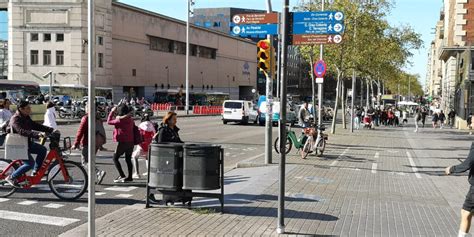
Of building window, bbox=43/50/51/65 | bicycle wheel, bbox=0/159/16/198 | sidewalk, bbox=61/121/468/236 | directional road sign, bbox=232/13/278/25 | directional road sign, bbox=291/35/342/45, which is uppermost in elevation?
building window, bbox=43/50/51/65

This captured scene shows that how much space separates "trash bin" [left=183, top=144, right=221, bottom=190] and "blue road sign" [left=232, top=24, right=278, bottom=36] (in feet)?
15.9

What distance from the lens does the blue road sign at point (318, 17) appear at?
7.47 m

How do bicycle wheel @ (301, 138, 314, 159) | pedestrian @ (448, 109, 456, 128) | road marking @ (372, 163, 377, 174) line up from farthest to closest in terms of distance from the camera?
pedestrian @ (448, 109, 456, 128), bicycle wheel @ (301, 138, 314, 159), road marking @ (372, 163, 377, 174)

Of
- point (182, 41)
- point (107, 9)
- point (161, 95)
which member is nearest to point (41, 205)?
point (107, 9)

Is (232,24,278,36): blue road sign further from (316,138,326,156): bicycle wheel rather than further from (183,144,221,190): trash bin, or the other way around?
(316,138,326,156): bicycle wheel

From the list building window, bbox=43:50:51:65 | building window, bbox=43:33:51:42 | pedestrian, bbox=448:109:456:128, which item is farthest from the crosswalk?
building window, bbox=43:33:51:42

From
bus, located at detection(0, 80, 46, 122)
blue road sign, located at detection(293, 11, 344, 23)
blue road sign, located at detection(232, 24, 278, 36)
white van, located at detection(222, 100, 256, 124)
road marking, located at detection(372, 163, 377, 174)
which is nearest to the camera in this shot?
blue road sign, located at detection(293, 11, 344, 23)

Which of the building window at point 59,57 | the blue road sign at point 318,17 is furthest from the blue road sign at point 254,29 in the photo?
the building window at point 59,57

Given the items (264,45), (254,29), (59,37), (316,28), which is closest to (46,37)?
(59,37)

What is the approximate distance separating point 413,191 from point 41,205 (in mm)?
7524

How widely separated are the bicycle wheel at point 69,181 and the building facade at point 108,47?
34091 millimetres

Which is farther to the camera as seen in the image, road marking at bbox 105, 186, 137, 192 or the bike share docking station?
road marking at bbox 105, 186, 137, 192

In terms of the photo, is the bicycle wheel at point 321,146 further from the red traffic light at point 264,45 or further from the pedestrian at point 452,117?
the pedestrian at point 452,117

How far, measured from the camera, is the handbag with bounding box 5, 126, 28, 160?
8.98 m
